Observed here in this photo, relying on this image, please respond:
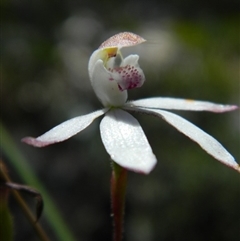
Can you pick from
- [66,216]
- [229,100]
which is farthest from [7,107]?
[229,100]

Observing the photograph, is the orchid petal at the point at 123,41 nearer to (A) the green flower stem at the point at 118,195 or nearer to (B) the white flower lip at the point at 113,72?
(B) the white flower lip at the point at 113,72

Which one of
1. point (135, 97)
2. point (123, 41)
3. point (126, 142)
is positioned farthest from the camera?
point (135, 97)

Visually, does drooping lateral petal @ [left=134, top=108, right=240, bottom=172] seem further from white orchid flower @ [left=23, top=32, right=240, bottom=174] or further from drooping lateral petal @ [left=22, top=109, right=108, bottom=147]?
drooping lateral petal @ [left=22, top=109, right=108, bottom=147]

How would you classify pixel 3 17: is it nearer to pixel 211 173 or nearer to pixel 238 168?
pixel 211 173

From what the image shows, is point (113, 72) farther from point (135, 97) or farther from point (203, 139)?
point (135, 97)

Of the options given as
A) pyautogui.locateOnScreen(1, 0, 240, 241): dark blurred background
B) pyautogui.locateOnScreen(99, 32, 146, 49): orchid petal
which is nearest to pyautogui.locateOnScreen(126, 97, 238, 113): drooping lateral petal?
pyautogui.locateOnScreen(99, 32, 146, 49): orchid petal

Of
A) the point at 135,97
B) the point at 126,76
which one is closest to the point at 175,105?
the point at 126,76

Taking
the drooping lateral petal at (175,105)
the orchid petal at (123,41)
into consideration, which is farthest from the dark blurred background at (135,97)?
the orchid petal at (123,41)
